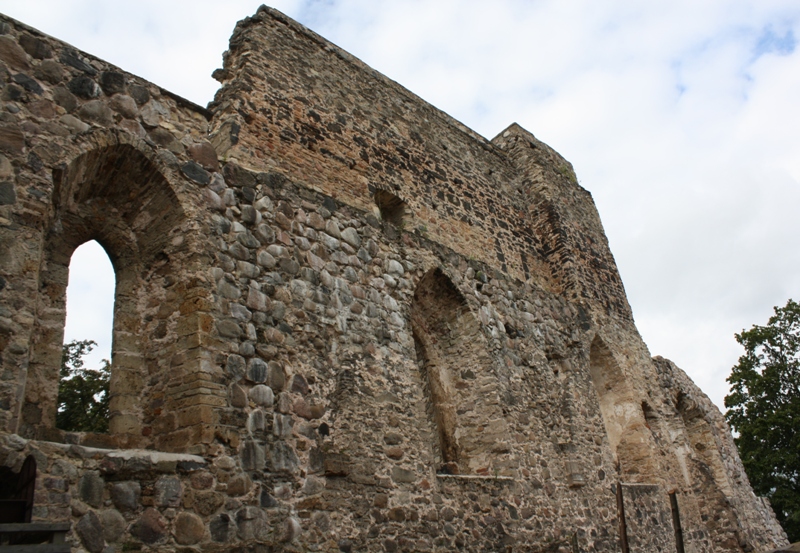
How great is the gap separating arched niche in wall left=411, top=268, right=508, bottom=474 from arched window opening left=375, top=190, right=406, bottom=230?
1583 mm

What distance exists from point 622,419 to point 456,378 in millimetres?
4467

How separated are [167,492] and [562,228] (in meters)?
9.30

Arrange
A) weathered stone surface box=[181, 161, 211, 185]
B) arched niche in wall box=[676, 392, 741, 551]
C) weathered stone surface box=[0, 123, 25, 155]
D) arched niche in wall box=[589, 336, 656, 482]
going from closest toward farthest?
weathered stone surface box=[0, 123, 25, 155], weathered stone surface box=[181, 161, 211, 185], arched niche in wall box=[589, 336, 656, 482], arched niche in wall box=[676, 392, 741, 551]

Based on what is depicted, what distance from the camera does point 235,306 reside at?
541 centimetres

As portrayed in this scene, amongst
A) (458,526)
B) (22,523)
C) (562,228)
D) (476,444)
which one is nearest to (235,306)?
(22,523)

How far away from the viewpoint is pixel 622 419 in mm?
11109

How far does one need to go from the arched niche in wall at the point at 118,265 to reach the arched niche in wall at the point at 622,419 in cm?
732

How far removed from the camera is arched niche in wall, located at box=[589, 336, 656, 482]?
10.6m

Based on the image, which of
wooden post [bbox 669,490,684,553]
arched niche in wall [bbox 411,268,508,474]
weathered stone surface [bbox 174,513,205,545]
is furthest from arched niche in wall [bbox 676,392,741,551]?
weathered stone surface [bbox 174,513,205,545]

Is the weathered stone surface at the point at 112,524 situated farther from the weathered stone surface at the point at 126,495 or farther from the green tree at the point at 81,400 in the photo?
the green tree at the point at 81,400

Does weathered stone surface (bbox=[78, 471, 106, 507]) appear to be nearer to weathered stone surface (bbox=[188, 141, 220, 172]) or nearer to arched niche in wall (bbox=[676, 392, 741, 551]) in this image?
weathered stone surface (bbox=[188, 141, 220, 172])

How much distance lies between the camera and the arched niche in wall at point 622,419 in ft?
34.8

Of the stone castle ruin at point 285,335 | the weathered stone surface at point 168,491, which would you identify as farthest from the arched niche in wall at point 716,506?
the weathered stone surface at point 168,491

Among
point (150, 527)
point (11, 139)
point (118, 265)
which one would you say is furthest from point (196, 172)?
point (150, 527)
